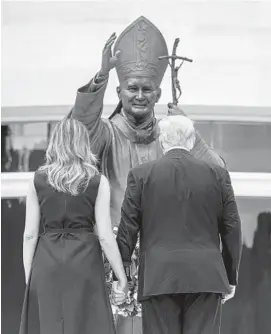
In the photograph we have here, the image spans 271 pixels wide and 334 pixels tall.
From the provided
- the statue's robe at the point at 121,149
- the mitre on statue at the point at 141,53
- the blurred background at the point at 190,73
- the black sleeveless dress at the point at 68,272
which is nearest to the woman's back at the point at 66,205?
the black sleeveless dress at the point at 68,272

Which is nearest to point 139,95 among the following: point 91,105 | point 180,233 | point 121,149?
point 121,149

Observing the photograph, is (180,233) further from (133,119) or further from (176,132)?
(133,119)

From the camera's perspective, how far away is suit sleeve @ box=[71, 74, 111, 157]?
4078mm

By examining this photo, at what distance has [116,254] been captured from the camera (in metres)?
3.68

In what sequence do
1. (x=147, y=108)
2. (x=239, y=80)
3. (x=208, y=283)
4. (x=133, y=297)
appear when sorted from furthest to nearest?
(x=239, y=80)
(x=147, y=108)
(x=133, y=297)
(x=208, y=283)

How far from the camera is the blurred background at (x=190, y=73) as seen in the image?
6957 mm

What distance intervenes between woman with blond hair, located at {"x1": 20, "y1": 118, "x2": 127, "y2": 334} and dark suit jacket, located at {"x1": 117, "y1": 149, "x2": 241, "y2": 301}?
0.14 meters

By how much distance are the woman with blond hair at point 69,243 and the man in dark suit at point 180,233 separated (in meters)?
0.14

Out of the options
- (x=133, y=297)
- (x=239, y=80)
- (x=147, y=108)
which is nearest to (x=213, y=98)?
(x=239, y=80)

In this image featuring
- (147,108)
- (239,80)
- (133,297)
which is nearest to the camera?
(133,297)

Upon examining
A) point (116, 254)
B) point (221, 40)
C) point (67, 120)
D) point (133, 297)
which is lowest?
point (133, 297)

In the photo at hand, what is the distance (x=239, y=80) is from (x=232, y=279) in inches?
136

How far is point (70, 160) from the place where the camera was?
365 cm

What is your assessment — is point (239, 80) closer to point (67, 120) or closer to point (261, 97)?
point (261, 97)
